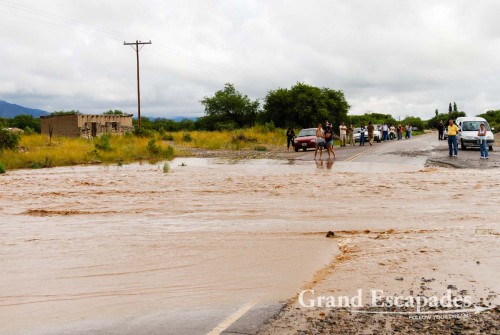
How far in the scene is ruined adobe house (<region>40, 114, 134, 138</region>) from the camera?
55125 millimetres

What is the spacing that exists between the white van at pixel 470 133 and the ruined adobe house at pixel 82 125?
36.4 meters

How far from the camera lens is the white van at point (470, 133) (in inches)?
1182

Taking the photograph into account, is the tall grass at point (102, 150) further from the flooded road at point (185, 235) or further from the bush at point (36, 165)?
the flooded road at point (185, 235)

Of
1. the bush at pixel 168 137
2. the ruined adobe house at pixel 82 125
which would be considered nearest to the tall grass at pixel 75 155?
the bush at pixel 168 137

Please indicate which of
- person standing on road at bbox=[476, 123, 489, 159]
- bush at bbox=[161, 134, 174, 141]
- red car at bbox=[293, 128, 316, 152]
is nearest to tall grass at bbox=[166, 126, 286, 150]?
bush at bbox=[161, 134, 174, 141]

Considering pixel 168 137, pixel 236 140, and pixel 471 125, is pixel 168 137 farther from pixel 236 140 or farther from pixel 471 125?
pixel 471 125

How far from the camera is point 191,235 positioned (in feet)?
30.2

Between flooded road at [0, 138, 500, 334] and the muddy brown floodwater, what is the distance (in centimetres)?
3

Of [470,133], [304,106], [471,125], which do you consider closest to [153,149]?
[470,133]

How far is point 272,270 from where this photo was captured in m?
6.77

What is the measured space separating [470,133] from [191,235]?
982 inches

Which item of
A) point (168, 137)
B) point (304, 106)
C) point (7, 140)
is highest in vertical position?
point (304, 106)

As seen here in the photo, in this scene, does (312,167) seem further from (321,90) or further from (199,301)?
(321,90)

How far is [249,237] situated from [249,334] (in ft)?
14.5
